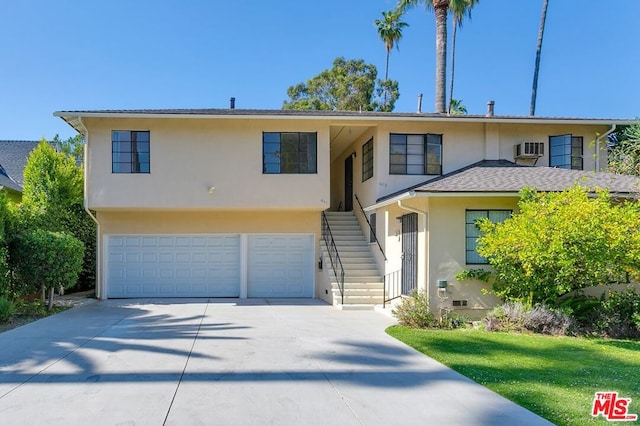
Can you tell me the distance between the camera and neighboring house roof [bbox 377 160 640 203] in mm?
10859

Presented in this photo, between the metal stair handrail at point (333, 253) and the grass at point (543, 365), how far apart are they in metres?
3.50

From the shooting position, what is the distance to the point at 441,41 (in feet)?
70.2

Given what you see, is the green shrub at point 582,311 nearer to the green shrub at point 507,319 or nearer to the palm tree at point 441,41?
the green shrub at point 507,319

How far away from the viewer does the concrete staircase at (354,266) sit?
516 inches

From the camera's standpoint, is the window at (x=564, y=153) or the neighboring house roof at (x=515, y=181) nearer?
the neighboring house roof at (x=515, y=181)

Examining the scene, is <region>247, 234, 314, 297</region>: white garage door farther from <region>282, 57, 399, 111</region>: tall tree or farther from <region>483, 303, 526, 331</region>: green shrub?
<region>282, 57, 399, 111</region>: tall tree

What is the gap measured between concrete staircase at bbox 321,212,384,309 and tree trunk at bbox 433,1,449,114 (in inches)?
333

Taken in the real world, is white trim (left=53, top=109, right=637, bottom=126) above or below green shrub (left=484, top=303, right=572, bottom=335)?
above

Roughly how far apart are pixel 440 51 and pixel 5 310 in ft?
62.5

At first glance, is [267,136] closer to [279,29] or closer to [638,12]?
Result: [279,29]

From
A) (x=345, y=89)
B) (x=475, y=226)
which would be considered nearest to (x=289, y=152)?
(x=475, y=226)

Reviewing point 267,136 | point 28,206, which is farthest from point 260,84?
point 28,206

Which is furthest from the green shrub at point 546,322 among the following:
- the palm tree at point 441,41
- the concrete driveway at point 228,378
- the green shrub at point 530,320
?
the palm tree at point 441,41

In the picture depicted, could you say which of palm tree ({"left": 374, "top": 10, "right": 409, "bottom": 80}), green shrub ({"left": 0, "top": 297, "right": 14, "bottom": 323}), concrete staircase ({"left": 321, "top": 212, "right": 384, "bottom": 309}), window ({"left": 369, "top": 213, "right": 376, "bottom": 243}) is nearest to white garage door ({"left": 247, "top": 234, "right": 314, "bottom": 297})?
concrete staircase ({"left": 321, "top": 212, "right": 384, "bottom": 309})
